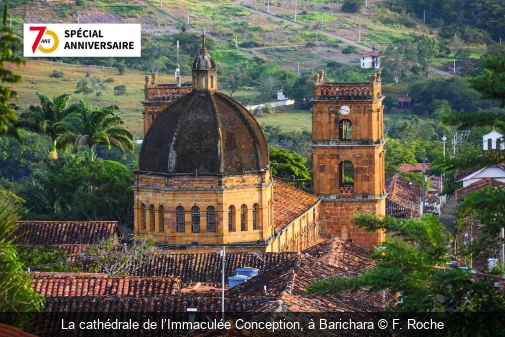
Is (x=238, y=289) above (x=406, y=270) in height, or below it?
below

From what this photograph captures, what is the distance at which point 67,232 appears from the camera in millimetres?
67500

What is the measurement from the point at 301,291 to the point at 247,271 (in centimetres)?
912

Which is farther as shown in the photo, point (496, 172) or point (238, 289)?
point (496, 172)

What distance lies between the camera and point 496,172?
94125 millimetres

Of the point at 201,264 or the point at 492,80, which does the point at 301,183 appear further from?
the point at 492,80

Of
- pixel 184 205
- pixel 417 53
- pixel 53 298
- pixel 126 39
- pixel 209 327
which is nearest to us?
pixel 209 327

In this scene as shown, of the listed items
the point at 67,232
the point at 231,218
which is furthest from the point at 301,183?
the point at 67,232

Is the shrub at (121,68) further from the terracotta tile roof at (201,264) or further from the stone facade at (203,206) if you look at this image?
the terracotta tile roof at (201,264)

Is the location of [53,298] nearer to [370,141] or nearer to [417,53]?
[370,141]

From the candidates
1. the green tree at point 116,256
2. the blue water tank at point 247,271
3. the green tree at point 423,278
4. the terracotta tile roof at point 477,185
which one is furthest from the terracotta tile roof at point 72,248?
the terracotta tile roof at point 477,185

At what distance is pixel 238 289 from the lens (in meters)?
52.5

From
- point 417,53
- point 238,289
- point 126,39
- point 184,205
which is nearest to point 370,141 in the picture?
point 184,205

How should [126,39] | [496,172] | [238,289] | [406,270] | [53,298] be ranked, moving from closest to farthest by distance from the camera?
[406,270], [53,298], [238,289], [496,172], [126,39]

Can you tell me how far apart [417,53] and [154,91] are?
11621 cm
